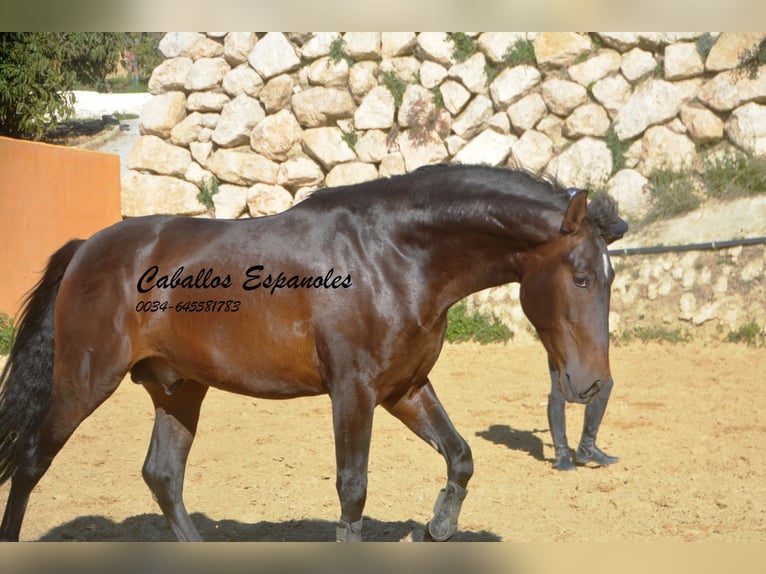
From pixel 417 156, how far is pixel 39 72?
600cm

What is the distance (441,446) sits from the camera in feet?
13.8

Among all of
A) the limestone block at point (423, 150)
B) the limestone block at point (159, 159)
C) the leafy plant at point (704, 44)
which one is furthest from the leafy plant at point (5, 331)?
the leafy plant at point (704, 44)

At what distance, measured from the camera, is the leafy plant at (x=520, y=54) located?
41.0 feet

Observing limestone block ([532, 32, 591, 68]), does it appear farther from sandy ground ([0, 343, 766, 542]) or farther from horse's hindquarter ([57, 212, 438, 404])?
horse's hindquarter ([57, 212, 438, 404])

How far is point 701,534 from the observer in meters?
4.84

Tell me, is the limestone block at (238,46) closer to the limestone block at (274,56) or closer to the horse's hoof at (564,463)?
the limestone block at (274,56)

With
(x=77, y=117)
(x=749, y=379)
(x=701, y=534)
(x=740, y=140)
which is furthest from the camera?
(x=77, y=117)

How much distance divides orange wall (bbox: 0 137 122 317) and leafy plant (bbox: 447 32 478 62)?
5423 millimetres

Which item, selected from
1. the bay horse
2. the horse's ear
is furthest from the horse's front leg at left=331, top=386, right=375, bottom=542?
the horse's ear

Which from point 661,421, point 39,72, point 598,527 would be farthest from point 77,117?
point 598,527

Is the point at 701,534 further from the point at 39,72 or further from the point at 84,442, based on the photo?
the point at 39,72

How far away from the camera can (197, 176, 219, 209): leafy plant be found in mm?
13188

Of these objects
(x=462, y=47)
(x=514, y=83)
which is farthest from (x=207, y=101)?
(x=514, y=83)

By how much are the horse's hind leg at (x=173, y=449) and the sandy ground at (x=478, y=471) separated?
0.47m
